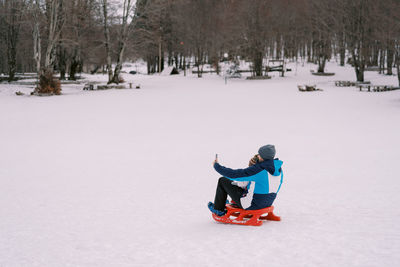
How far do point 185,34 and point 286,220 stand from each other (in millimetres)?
52361

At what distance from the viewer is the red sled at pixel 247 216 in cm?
567

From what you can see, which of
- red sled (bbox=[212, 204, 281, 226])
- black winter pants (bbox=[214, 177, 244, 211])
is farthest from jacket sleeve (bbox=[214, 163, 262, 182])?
red sled (bbox=[212, 204, 281, 226])

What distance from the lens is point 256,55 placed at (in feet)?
158

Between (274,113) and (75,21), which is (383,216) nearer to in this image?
(274,113)

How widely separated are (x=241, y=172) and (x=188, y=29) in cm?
5050

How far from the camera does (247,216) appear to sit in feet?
19.5

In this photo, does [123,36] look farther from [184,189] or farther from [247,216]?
[247,216]

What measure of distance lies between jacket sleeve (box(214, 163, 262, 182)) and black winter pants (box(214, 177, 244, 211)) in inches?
12.0

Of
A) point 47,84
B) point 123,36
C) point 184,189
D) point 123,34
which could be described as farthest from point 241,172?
point 123,36

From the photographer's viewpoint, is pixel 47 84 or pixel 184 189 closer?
pixel 184 189

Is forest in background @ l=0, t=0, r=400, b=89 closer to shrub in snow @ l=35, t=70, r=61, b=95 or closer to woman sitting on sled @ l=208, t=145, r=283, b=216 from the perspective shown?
shrub in snow @ l=35, t=70, r=61, b=95

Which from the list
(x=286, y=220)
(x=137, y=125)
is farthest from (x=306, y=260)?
(x=137, y=125)

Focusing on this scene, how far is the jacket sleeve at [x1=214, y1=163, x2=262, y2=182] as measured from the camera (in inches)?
208

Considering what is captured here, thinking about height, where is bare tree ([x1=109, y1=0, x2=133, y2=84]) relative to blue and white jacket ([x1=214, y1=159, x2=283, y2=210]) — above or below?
above
